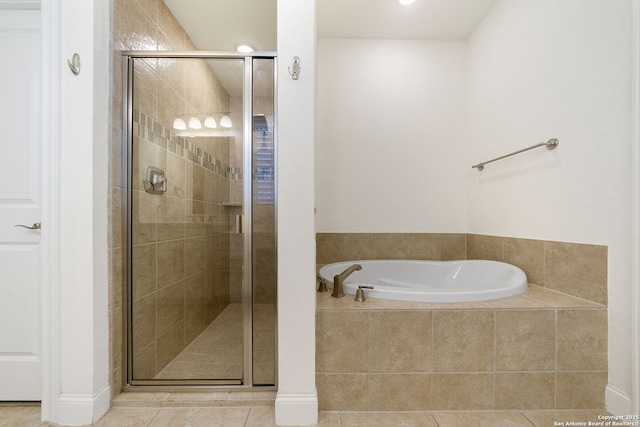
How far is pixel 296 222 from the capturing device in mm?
1204

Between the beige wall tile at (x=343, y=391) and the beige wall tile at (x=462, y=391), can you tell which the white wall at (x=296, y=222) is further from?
the beige wall tile at (x=462, y=391)

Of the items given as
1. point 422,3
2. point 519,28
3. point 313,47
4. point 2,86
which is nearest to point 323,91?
point 422,3

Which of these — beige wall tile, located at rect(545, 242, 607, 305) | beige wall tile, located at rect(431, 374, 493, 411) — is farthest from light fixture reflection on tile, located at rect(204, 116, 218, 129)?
beige wall tile, located at rect(545, 242, 607, 305)

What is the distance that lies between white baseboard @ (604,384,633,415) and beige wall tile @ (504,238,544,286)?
0.53 metres

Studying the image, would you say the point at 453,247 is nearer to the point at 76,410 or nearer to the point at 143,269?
the point at 143,269

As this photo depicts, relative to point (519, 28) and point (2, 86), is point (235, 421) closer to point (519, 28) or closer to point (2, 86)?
point (2, 86)

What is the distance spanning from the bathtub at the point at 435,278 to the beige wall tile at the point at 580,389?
15.7 inches

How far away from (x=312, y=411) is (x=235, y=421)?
0.35 meters

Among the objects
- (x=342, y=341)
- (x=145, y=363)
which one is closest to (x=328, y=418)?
(x=342, y=341)

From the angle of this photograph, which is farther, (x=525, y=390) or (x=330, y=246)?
(x=330, y=246)

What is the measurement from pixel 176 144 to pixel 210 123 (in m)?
0.23

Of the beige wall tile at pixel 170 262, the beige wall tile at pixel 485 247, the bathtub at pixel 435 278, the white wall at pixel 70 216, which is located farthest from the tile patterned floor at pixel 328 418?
the beige wall tile at pixel 485 247

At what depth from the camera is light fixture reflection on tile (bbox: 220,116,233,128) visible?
148 centimetres

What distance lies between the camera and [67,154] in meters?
1.21
